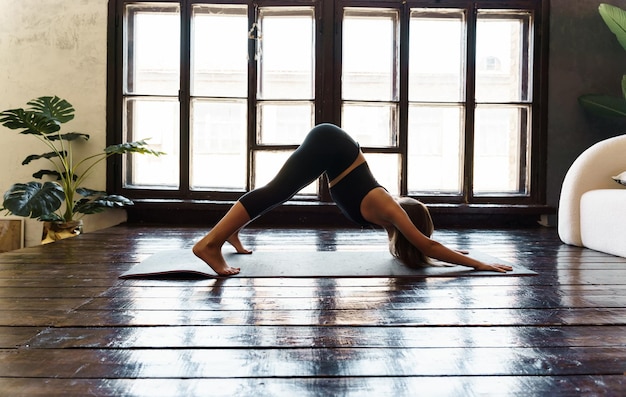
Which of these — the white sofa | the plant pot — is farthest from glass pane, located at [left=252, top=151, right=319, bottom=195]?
the white sofa

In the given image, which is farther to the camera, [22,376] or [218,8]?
[218,8]

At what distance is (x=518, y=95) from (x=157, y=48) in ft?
10.5

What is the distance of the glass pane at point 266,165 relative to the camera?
436cm

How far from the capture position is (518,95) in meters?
4.41

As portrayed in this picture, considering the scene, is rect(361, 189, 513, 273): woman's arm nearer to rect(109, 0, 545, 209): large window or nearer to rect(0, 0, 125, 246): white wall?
rect(109, 0, 545, 209): large window

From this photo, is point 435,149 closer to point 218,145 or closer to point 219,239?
point 218,145

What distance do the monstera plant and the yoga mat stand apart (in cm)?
221

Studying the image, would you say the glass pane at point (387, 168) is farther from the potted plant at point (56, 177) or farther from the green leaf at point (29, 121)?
the green leaf at point (29, 121)

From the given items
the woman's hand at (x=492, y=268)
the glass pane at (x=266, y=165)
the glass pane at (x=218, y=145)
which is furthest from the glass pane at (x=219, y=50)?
the woman's hand at (x=492, y=268)

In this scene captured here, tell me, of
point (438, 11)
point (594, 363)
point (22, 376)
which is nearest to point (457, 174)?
point (438, 11)

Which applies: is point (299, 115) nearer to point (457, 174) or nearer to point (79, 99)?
point (457, 174)

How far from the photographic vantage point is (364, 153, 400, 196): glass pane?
4371 millimetres

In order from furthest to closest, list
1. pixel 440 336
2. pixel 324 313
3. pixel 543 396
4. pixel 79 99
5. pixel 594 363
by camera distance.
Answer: pixel 79 99 < pixel 324 313 < pixel 440 336 < pixel 594 363 < pixel 543 396

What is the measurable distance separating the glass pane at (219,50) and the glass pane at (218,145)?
14 cm
